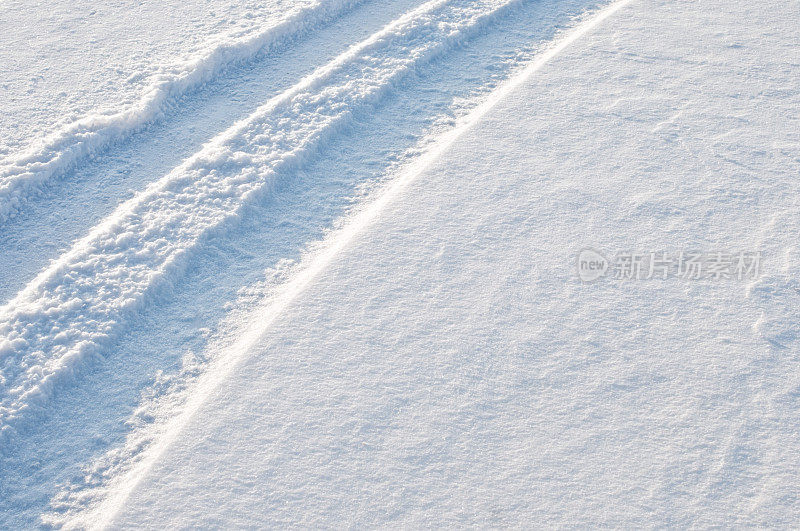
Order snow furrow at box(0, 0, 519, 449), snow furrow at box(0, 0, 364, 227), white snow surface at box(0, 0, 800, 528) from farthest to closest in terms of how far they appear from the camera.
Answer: snow furrow at box(0, 0, 364, 227), snow furrow at box(0, 0, 519, 449), white snow surface at box(0, 0, 800, 528)

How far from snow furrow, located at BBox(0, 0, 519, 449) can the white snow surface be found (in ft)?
0.04

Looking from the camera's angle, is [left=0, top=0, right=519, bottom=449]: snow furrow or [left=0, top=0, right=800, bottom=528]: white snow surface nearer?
[left=0, top=0, right=800, bottom=528]: white snow surface

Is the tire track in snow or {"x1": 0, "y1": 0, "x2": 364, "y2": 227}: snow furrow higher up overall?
{"x1": 0, "y1": 0, "x2": 364, "y2": 227}: snow furrow

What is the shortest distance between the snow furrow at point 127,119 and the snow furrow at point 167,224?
0.41 metres

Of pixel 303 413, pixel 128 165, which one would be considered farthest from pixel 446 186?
pixel 128 165

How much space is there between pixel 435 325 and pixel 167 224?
121 centimetres

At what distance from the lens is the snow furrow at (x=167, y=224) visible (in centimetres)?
232

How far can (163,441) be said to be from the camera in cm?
209

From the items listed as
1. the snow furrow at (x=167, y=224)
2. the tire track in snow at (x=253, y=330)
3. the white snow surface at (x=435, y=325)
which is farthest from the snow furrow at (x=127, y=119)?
the tire track in snow at (x=253, y=330)

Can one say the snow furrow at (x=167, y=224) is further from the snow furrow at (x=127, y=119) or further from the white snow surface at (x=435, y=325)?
the snow furrow at (x=127, y=119)

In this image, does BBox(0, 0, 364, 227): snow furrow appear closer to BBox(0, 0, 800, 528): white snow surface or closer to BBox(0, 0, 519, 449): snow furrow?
BBox(0, 0, 800, 528): white snow surface

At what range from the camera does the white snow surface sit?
1948mm

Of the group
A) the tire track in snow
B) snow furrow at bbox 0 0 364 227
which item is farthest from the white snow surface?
snow furrow at bbox 0 0 364 227

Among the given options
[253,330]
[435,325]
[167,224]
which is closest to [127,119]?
[167,224]
